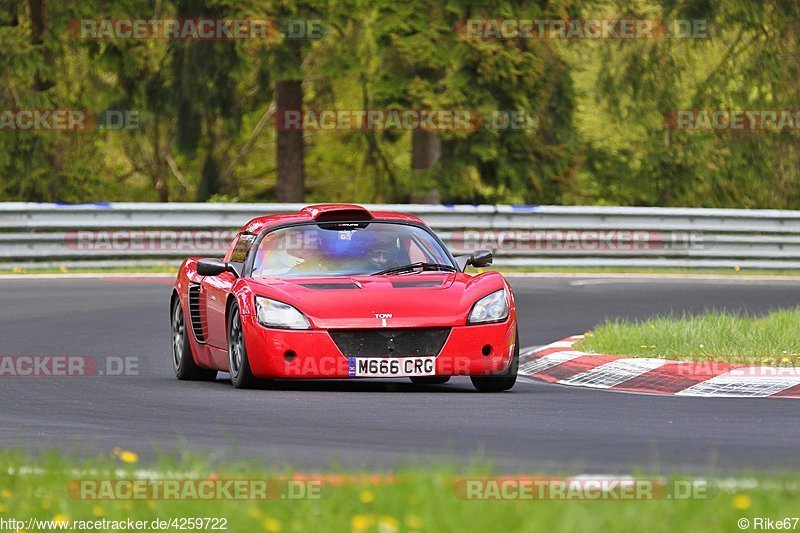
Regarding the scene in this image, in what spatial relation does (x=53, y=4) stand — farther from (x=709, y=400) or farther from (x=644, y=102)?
(x=709, y=400)

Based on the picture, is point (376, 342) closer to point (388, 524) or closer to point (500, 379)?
point (500, 379)

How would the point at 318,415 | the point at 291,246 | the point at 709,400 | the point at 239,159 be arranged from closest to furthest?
1. the point at 318,415
2. the point at 709,400
3. the point at 291,246
4. the point at 239,159

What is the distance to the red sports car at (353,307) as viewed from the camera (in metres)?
11.2

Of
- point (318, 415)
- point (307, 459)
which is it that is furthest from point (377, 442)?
point (318, 415)

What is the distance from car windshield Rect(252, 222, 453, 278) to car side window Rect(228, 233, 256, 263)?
0.27 m

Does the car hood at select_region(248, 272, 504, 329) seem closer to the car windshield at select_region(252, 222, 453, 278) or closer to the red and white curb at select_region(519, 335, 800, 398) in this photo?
the car windshield at select_region(252, 222, 453, 278)

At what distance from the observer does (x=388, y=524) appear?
5.50 meters

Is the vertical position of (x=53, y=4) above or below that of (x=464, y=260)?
above

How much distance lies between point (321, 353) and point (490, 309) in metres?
1.20

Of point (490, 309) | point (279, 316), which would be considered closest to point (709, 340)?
point (490, 309)

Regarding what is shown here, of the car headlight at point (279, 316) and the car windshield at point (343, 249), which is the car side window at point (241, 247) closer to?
the car windshield at point (343, 249)

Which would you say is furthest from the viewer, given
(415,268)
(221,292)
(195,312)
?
(195,312)

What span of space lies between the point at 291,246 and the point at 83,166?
21716 millimetres

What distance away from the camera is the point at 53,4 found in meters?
31.5
